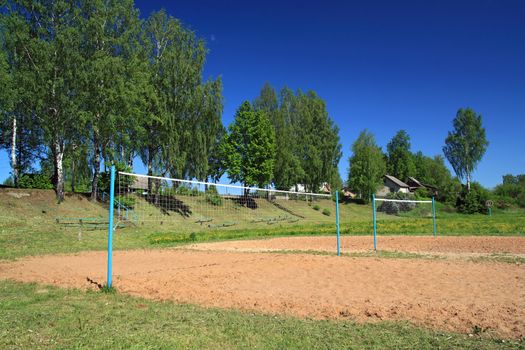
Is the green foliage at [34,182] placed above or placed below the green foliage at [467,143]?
below

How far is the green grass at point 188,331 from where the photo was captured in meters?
3.81

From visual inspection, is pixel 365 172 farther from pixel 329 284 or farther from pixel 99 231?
pixel 329 284

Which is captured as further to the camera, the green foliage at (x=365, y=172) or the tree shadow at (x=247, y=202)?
the green foliage at (x=365, y=172)

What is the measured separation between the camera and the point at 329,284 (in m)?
6.95

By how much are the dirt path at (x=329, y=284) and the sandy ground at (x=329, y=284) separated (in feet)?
0.05

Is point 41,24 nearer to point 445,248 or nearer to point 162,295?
point 162,295

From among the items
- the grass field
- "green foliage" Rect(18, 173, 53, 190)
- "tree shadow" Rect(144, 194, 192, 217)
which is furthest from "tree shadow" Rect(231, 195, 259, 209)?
the grass field

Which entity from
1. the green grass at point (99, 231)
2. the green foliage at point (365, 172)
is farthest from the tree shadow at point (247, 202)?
the green foliage at point (365, 172)

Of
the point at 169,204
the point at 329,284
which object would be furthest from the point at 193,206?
the point at 329,284

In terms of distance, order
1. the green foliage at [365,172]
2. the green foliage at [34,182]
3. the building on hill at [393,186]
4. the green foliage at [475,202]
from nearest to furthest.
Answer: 1. the green foliage at [34,182]
2. the green foliage at [475,202]
3. the green foliage at [365,172]
4. the building on hill at [393,186]

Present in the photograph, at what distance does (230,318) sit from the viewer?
479 cm

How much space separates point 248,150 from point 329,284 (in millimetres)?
29522

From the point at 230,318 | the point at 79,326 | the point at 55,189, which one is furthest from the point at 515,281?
the point at 55,189

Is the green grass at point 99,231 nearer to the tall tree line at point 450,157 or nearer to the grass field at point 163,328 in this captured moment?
the grass field at point 163,328
